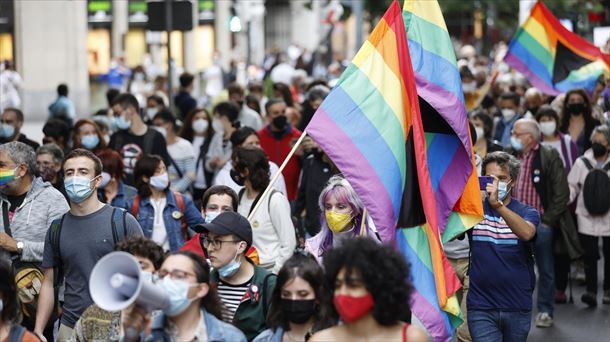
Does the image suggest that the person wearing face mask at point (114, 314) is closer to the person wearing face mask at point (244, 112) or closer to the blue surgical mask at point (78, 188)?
the blue surgical mask at point (78, 188)

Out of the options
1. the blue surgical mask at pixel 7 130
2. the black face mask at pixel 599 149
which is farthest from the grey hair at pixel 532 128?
the blue surgical mask at pixel 7 130

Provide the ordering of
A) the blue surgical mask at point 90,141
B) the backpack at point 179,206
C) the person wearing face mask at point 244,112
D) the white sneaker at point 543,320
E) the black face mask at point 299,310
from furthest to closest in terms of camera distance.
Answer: the person wearing face mask at point 244,112, the blue surgical mask at point 90,141, the white sneaker at point 543,320, the backpack at point 179,206, the black face mask at point 299,310

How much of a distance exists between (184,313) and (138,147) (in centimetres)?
716

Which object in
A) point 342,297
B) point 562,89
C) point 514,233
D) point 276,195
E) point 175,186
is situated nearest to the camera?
point 342,297

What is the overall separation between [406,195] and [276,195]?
1733 millimetres

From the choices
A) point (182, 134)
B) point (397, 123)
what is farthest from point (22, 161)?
point (182, 134)

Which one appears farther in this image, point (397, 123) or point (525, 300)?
point (525, 300)

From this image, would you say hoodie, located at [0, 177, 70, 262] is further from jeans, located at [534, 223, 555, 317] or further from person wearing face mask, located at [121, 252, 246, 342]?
jeans, located at [534, 223, 555, 317]

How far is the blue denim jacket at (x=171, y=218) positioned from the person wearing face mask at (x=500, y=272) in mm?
2389

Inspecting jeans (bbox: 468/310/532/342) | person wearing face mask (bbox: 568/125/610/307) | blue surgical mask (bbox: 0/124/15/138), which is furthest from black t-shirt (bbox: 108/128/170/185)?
jeans (bbox: 468/310/532/342)

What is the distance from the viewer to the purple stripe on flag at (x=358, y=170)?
715 centimetres

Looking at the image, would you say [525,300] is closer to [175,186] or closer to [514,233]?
[514,233]

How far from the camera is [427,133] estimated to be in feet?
27.0

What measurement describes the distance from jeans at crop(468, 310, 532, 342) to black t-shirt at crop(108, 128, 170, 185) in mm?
4816
